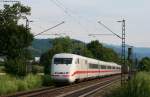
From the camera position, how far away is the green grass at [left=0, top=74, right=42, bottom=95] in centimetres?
3416

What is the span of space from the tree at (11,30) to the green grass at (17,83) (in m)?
48.9

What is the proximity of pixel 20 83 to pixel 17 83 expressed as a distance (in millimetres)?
479

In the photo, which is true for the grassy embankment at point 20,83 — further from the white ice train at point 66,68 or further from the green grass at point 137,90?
A: the green grass at point 137,90

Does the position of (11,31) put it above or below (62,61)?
above

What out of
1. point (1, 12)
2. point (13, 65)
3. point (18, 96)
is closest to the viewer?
point (18, 96)

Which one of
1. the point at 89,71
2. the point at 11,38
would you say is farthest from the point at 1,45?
the point at 89,71

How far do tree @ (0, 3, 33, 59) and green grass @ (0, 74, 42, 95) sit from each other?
48.9 metres

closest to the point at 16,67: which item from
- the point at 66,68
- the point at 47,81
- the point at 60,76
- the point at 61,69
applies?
the point at 47,81

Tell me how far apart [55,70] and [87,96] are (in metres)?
13.7

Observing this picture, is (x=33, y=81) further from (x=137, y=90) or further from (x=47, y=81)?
(x=137, y=90)

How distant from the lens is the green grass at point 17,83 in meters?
34.2

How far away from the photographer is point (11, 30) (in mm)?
94062

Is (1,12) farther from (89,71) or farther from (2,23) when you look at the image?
(89,71)

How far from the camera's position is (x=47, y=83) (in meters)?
46.4
